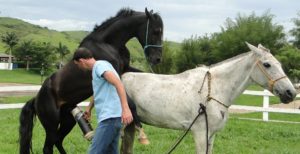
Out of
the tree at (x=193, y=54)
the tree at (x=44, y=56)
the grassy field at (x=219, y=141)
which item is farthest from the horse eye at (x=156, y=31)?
the tree at (x=44, y=56)

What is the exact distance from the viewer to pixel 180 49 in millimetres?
49125

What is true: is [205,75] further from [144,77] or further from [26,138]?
[26,138]

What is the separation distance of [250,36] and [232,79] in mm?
55610

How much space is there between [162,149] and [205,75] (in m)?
2.86

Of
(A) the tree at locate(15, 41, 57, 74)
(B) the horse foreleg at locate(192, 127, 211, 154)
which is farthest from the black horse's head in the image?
(A) the tree at locate(15, 41, 57, 74)

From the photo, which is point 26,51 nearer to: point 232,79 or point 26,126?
point 26,126

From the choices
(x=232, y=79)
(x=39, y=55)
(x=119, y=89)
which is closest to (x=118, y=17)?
(x=232, y=79)

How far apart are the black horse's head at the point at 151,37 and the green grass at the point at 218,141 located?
229cm

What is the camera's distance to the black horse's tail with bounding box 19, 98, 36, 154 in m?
6.48

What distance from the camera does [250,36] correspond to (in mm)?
59188

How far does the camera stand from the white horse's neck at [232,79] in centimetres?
538

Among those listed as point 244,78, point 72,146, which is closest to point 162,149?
point 72,146

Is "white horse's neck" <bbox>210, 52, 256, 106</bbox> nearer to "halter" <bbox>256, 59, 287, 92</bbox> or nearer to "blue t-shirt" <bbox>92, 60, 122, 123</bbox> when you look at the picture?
"halter" <bbox>256, 59, 287, 92</bbox>

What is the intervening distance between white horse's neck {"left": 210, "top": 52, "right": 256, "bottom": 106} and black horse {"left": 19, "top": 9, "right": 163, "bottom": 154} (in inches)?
41.2
